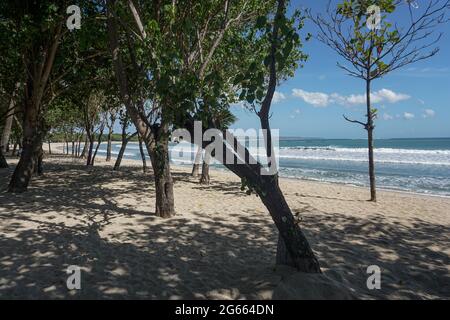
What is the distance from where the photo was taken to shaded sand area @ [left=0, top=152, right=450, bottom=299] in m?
4.69

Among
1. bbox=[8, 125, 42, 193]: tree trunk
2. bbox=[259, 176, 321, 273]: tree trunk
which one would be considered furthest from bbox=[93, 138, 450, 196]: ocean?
bbox=[259, 176, 321, 273]: tree trunk

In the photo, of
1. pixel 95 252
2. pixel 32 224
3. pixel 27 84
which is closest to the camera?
pixel 95 252

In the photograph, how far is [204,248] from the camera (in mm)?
6500

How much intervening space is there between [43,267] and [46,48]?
8112 mm

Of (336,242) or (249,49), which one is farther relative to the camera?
(249,49)

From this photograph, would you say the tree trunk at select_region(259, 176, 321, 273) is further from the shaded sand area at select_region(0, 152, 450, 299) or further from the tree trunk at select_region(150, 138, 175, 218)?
the tree trunk at select_region(150, 138, 175, 218)

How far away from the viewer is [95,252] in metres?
6.04

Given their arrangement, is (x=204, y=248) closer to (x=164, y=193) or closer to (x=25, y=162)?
(x=164, y=193)

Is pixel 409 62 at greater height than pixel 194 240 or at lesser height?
greater
